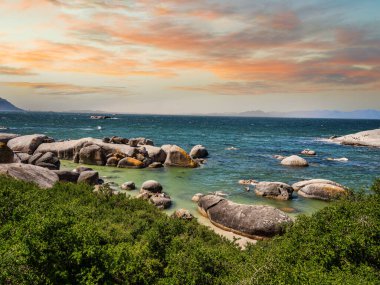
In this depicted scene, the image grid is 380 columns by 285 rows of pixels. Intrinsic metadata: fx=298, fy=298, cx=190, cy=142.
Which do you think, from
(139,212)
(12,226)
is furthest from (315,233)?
(12,226)

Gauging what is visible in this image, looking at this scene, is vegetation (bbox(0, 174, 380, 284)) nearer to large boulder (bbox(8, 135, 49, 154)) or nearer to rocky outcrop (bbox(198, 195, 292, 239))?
rocky outcrop (bbox(198, 195, 292, 239))

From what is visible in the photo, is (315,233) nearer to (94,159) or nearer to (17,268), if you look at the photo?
(17,268)

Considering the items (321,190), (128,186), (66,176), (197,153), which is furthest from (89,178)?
(197,153)

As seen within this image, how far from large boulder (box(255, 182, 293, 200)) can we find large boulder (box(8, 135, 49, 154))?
32584mm

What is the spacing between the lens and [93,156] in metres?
38.8

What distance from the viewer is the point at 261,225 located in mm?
18188

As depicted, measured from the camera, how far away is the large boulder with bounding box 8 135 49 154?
42.0 m

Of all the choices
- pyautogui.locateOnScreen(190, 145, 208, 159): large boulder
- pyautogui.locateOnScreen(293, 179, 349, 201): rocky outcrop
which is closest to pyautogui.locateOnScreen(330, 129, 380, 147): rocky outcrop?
pyautogui.locateOnScreen(190, 145, 208, 159): large boulder

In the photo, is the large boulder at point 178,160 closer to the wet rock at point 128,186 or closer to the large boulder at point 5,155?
the wet rock at point 128,186

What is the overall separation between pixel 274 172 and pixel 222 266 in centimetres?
2859

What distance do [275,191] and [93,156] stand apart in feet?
78.3

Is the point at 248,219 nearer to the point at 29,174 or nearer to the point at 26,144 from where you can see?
the point at 29,174

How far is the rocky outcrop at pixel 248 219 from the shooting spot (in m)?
18.1

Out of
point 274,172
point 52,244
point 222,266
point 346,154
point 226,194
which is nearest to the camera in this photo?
point 52,244
